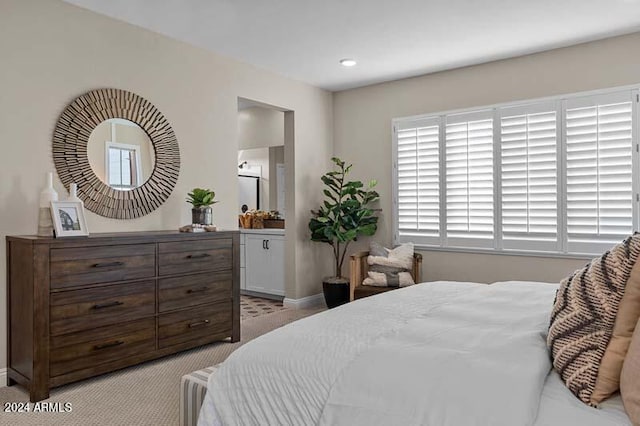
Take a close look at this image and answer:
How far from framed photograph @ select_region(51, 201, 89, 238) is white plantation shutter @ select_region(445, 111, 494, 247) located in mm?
3377

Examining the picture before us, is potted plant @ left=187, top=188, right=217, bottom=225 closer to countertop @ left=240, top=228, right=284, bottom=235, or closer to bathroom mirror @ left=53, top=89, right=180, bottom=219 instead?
bathroom mirror @ left=53, top=89, right=180, bottom=219

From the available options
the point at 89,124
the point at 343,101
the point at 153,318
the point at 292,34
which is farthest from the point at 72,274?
the point at 343,101

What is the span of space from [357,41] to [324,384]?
3265mm

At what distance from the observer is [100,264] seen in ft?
9.79

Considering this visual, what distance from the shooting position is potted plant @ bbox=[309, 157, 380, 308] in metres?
5.04

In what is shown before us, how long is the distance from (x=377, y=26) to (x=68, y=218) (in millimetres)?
2645

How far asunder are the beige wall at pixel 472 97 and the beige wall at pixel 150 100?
0.47m

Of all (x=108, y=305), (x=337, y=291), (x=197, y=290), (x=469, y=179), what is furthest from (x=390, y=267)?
(x=108, y=305)

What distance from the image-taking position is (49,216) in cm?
296

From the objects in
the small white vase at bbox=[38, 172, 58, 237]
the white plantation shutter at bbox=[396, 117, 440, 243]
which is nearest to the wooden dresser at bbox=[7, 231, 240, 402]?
the small white vase at bbox=[38, 172, 58, 237]

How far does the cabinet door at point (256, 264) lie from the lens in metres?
5.84

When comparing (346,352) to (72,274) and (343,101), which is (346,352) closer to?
(72,274)

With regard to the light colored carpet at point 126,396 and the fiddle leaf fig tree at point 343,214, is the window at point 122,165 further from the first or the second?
the fiddle leaf fig tree at point 343,214

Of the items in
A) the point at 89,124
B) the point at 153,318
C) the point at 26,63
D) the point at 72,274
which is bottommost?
the point at 153,318
